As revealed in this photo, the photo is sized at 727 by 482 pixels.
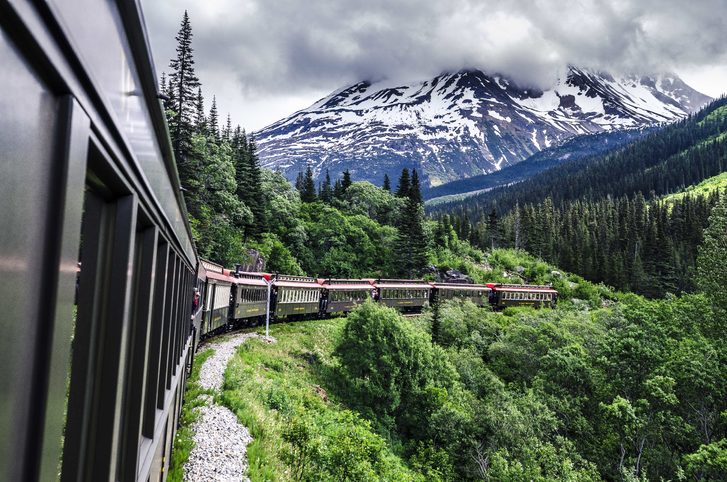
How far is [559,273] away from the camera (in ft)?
238

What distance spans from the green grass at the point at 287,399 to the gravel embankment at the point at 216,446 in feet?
0.83

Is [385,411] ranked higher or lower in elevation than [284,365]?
lower

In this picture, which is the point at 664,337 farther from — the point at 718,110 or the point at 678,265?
the point at 718,110

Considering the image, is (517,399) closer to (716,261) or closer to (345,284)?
(345,284)

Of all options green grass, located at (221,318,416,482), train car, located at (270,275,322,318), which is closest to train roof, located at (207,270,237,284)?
green grass, located at (221,318,416,482)

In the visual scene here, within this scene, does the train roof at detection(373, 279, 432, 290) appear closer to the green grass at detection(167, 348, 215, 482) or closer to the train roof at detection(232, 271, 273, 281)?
the train roof at detection(232, 271, 273, 281)

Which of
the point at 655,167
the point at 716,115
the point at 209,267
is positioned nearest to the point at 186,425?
the point at 209,267

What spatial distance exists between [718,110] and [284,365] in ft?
816

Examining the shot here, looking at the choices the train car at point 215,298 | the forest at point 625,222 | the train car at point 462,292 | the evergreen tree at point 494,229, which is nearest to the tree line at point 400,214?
the forest at point 625,222

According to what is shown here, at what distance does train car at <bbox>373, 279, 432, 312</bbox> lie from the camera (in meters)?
37.0

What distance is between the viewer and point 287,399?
1457 centimetres

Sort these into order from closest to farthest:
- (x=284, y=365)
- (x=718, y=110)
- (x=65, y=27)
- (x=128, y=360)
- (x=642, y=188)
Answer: (x=65, y=27), (x=128, y=360), (x=284, y=365), (x=642, y=188), (x=718, y=110)

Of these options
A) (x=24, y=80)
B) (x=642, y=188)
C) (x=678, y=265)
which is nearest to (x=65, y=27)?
(x=24, y=80)

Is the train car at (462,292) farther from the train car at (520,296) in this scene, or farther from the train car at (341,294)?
the train car at (341,294)
